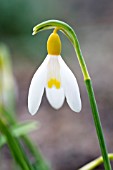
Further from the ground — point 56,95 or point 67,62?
point 67,62

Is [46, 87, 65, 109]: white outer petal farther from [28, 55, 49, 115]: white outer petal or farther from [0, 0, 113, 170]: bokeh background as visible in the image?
[0, 0, 113, 170]: bokeh background

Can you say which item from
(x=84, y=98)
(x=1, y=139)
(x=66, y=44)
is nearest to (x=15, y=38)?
(x=66, y=44)

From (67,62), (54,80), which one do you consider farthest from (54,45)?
(67,62)

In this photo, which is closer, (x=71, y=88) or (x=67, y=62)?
(x=71, y=88)

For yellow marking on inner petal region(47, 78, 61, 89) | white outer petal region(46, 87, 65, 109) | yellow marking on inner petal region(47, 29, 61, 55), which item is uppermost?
yellow marking on inner petal region(47, 29, 61, 55)

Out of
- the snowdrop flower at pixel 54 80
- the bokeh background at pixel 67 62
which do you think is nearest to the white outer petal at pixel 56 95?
the snowdrop flower at pixel 54 80

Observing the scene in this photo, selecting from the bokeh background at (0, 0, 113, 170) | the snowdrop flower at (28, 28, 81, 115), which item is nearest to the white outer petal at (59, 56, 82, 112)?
the snowdrop flower at (28, 28, 81, 115)

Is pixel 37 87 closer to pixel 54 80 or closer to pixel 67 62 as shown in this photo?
pixel 54 80
